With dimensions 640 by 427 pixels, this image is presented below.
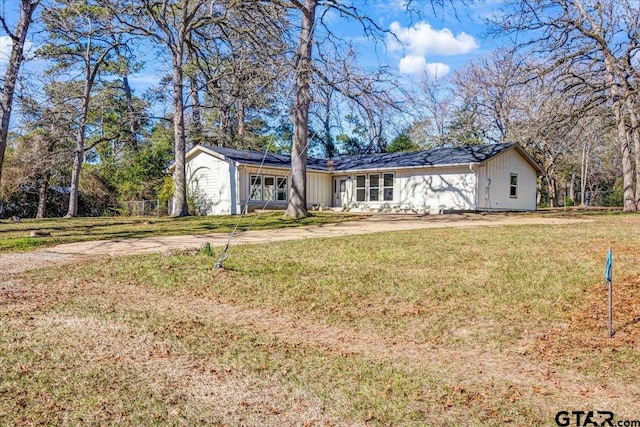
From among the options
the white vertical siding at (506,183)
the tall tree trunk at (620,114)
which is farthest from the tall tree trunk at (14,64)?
the tall tree trunk at (620,114)

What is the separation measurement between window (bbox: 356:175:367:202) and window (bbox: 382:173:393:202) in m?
1.16

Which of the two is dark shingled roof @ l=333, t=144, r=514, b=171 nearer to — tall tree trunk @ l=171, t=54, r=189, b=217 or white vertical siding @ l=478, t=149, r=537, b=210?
white vertical siding @ l=478, t=149, r=537, b=210

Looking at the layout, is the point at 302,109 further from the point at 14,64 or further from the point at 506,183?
the point at 506,183

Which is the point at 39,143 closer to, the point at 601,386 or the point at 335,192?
the point at 335,192

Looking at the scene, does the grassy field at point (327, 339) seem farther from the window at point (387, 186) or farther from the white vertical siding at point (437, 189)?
the window at point (387, 186)

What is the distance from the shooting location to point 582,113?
18016 millimetres

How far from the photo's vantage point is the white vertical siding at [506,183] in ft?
66.2

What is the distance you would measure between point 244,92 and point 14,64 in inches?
268

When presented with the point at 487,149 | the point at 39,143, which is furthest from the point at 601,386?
the point at 39,143

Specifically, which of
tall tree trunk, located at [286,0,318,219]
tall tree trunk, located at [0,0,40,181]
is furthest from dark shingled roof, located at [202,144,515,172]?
tall tree trunk, located at [0,0,40,181]

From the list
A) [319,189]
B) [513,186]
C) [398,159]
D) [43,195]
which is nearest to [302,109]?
[398,159]

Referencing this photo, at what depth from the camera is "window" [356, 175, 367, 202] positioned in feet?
77.7

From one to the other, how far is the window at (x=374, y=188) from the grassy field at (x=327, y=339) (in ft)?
49.7

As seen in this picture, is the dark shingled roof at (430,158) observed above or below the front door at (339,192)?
above
